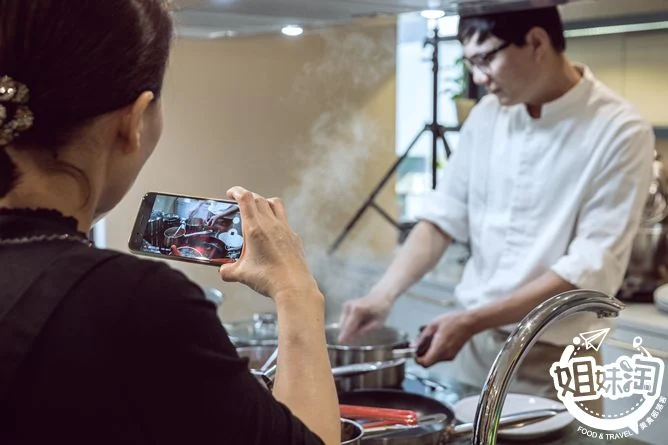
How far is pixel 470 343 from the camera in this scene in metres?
1.93

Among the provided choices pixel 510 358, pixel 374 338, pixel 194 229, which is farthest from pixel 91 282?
pixel 374 338

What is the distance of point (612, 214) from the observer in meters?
1.66

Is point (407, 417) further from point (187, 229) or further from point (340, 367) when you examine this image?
point (187, 229)

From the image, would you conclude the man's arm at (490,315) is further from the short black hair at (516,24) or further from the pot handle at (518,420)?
the short black hair at (516,24)

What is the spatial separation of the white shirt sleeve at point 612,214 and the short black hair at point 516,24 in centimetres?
27

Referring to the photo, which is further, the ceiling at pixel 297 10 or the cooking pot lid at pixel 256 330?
the cooking pot lid at pixel 256 330

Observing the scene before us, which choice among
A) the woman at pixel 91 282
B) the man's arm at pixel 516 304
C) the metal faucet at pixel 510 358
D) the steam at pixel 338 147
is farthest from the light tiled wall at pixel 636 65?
the woman at pixel 91 282

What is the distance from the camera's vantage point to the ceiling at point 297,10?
1416 mm

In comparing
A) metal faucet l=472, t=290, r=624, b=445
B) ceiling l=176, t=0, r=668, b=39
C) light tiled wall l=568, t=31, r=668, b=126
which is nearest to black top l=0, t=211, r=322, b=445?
metal faucet l=472, t=290, r=624, b=445

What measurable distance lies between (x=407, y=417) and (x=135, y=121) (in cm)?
70

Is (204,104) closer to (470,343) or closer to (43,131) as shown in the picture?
(470,343)

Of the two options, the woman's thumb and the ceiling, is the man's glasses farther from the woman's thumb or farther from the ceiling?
the woman's thumb

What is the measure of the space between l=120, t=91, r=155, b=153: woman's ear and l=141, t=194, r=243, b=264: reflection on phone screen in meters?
0.20

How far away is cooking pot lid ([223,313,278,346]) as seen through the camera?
1631mm
